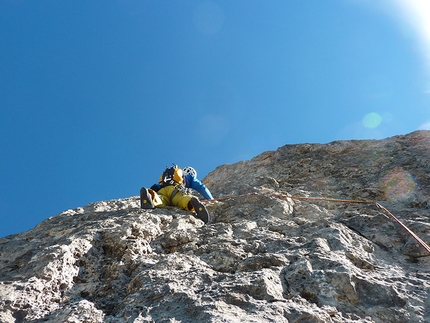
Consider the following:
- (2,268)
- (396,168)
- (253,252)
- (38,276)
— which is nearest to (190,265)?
(253,252)

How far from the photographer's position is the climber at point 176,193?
213 inches

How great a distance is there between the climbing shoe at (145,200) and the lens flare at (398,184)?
3920mm

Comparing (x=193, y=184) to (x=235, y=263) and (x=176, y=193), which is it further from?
(x=235, y=263)

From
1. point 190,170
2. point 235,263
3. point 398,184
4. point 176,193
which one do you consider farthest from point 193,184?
point 398,184

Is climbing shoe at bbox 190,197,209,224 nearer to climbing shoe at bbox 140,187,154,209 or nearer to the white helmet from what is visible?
climbing shoe at bbox 140,187,154,209

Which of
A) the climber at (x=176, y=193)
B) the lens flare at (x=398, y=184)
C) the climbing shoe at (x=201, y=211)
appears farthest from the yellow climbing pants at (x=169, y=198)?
the lens flare at (x=398, y=184)

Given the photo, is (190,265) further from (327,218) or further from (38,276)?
(327,218)

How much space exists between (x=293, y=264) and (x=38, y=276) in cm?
240

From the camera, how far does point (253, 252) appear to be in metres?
3.82

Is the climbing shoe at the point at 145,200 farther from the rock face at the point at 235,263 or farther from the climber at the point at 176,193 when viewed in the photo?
the rock face at the point at 235,263

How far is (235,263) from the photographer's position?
3.57 meters

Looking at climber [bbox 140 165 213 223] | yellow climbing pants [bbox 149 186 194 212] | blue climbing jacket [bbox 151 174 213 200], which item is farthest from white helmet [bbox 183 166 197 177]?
yellow climbing pants [bbox 149 186 194 212]

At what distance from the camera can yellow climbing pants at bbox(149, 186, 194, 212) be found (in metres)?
5.77

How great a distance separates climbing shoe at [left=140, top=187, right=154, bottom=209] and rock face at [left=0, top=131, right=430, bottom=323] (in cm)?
17
